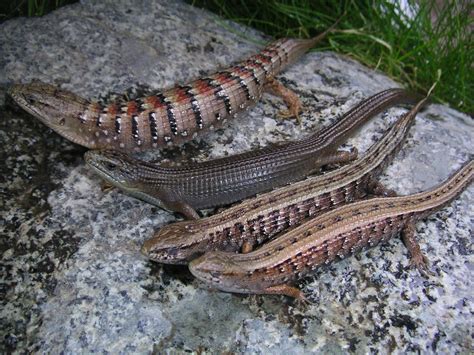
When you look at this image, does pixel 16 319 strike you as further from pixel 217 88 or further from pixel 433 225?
pixel 433 225

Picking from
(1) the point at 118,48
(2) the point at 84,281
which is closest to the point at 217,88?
(1) the point at 118,48

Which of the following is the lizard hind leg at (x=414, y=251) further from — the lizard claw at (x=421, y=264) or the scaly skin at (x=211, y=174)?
the scaly skin at (x=211, y=174)

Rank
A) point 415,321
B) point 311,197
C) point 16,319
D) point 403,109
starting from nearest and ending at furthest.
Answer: point 16,319 < point 415,321 < point 311,197 < point 403,109

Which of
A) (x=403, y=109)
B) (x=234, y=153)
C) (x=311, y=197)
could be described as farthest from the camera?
(x=403, y=109)

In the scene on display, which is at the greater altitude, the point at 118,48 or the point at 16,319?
the point at 118,48

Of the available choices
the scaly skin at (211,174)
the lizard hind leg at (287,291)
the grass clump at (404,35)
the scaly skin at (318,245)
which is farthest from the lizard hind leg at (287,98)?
the lizard hind leg at (287,291)

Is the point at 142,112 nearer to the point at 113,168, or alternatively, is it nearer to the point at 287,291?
the point at 113,168

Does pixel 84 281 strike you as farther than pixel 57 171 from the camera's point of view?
No
